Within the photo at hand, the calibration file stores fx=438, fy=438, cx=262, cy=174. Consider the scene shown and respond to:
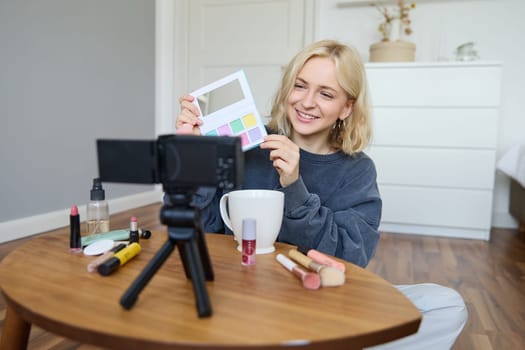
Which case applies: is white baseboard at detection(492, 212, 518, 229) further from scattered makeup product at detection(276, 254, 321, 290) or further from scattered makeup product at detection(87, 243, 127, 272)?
scattered makeup product at detection(87, 243, 127, 272)

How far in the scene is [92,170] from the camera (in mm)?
2693

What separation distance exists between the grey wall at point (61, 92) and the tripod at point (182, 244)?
6.59ft

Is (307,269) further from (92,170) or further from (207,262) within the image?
(92,170)

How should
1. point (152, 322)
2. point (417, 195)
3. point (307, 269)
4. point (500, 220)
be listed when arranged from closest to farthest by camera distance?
point (152, 322)
point (307, 269)
point (417, 195)
point (500, 220)

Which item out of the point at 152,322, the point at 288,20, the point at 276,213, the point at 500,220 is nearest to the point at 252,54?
the point at 288,20

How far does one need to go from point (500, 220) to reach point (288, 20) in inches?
81.5

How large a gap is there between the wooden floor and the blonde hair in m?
0.71

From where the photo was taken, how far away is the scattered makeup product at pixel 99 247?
614 millimetres

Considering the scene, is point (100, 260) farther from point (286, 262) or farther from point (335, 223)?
point (335, 223)

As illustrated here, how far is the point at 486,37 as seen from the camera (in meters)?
2.86

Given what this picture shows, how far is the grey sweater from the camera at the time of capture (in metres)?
0.73

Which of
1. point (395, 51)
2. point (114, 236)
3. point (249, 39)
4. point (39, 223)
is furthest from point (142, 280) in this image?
point (249, 39)

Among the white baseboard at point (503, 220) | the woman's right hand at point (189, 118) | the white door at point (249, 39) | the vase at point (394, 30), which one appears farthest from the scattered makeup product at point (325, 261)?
the white baseboard at point (503, 220)

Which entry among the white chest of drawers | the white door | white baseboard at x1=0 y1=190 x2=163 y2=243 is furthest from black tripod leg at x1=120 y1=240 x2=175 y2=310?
the white door
